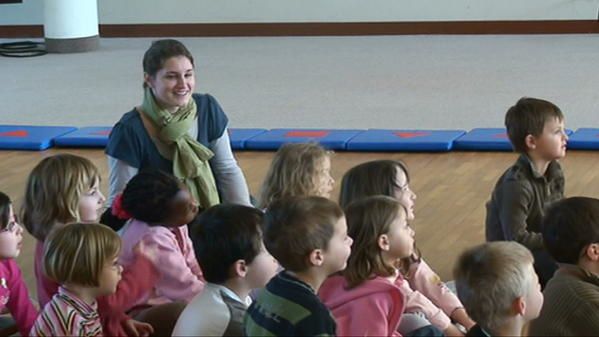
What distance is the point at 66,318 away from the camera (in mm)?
3180

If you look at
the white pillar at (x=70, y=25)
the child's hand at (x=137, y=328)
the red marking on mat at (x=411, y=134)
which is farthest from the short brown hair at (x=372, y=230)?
the white pillar at (x=70, y=25)

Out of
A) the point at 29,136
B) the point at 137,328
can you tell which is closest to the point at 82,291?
the point at 137,328

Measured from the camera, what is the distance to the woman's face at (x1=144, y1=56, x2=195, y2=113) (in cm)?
423

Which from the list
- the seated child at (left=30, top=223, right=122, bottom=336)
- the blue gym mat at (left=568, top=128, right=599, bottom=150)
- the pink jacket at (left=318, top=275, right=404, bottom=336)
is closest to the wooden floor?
the blue gym mat at (left=568, top=128, right=599, bottom=150)

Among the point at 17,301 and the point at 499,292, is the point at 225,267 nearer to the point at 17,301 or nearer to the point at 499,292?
the point at 499,292

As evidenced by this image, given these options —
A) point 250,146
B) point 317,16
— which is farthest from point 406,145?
point 317,16

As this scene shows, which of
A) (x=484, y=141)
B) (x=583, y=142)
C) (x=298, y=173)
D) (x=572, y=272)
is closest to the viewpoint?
(x=572, y=272)

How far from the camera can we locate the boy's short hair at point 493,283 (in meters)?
2.76

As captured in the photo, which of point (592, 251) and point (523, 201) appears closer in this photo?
point (592, 251)

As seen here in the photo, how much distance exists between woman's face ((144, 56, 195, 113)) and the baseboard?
946 cm

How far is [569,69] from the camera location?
1006cm

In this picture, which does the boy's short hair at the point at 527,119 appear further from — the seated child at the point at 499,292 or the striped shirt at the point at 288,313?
the striped shirt at the point at 288,313

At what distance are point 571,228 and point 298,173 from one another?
43.2 inches

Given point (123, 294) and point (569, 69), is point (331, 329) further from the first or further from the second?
point (569, 69)
